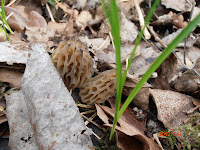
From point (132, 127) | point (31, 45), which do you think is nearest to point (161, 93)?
point (132, 127)

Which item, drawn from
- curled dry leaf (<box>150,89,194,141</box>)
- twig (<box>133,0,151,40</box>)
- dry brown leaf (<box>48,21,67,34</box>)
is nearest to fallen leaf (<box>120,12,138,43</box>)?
twig (<box>133,0,151,40</box>)

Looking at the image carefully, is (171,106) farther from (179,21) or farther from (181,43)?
(179,21)

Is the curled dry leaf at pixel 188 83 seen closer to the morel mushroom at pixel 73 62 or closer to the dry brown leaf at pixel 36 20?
the morel mushroom at pixel 73 62

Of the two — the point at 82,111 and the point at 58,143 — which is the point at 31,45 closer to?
the point at 82,111

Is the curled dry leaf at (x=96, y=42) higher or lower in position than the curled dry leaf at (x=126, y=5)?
lower

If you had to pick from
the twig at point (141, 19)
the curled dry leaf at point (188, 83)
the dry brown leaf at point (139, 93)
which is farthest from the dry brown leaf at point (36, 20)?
the curled dry leaf at point (188, 83)

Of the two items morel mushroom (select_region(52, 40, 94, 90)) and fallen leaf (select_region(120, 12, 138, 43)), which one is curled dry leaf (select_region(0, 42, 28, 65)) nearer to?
morel mushroom (select_region(52, 40, 94, 90))
